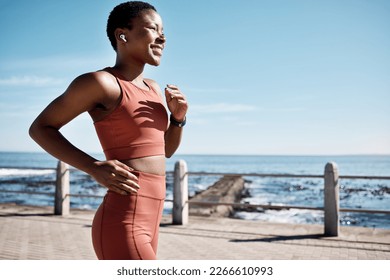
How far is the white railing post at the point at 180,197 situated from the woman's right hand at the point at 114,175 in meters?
7.14

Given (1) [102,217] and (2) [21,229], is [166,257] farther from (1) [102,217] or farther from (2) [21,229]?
(1) [102,217]

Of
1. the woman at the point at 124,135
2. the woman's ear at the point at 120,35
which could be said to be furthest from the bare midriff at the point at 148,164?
the woman's ear at the point at 120,35

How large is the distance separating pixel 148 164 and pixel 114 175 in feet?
0.69

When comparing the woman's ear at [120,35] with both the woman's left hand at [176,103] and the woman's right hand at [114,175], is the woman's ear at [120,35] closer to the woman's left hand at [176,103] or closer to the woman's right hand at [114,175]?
the woman's left hand at [176,103]

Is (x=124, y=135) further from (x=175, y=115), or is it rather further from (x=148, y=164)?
(x=175, y=115)

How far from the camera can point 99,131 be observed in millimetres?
1699

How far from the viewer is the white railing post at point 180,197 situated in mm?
8711

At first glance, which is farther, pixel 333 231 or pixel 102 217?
pixel 333 231

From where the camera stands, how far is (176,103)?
6.65 ft
